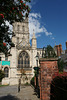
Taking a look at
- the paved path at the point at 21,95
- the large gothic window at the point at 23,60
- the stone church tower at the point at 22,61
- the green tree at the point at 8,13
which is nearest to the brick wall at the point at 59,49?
the stone church tower at the point at 22,61

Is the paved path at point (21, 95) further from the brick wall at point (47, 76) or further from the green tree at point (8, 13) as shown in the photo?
the green tree at point (8, 13)

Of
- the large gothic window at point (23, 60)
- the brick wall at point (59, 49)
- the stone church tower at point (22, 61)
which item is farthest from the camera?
the brick wall at point (59, 49)

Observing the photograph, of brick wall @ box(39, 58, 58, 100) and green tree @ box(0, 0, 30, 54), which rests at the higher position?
green tree @ box(0, 0, 30, 54)

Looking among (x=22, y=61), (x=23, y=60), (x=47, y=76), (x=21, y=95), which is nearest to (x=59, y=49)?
(x=23, y=60)

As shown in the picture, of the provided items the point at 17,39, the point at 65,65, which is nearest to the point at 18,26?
the point at 17,39

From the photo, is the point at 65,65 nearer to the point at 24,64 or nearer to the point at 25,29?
the point at 24,64

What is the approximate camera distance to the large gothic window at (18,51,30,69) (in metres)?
28.2

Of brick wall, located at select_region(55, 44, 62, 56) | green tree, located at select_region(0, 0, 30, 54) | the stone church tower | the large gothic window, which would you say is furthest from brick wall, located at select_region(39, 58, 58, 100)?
brick wall, located at select_region(55, 44, 62, 56)

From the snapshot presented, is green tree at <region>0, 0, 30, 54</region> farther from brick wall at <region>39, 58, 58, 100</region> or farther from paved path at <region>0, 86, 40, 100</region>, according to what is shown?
paved path at <region>0, 86, 40, 100</region>

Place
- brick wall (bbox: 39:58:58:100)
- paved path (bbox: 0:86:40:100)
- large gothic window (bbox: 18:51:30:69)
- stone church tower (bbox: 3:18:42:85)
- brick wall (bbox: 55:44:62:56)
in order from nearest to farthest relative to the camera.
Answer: brick wall (bbox: 39:58:58:100)
paved path (bbox: 0:86:40:100)
stone church tower (bbox: 3:18:42:85)
large gothic window (bbox: 18:51:30:69)
brick wall (bbox: 55:44:62:56)

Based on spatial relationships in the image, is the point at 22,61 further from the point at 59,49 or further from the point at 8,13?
the point at 8,13

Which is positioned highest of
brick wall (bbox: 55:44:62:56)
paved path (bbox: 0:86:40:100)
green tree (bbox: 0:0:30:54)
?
brick wall (bbox: 55:44:62:56)

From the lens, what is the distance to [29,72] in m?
27.9

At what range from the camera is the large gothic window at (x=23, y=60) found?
28.2 m
